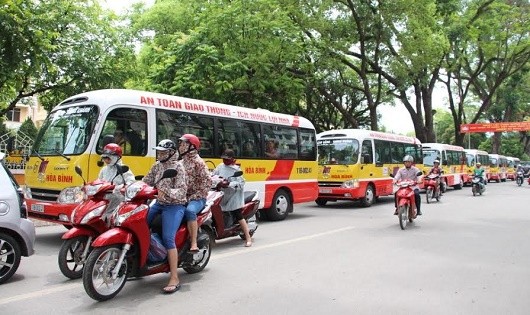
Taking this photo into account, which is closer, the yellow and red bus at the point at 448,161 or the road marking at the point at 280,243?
the road marking at the point at 280,243

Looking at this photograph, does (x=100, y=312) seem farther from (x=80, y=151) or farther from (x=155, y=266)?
(x=80, y=151)

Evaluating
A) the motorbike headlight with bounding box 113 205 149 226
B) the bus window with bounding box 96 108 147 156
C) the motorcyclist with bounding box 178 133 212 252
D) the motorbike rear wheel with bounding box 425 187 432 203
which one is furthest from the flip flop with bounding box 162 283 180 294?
the motorbike rear wheel with bounding box 425 187 432 203

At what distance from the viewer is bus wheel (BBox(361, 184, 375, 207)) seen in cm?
1527

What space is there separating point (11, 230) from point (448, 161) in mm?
22898

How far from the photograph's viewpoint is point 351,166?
14.8 m

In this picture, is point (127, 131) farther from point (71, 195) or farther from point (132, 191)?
point (132, 191)

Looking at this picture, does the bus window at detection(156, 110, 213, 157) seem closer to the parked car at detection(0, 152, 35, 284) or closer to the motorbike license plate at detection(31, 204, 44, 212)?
the motorbike license plate at detection(31, 204, 44, 212)

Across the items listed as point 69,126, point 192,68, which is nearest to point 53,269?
point 69,126

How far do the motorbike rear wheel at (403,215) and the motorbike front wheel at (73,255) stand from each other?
659cm

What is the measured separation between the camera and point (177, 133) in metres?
9.11

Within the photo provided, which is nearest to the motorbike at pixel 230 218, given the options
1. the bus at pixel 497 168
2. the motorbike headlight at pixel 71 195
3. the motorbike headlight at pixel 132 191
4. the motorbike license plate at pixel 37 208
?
the motorbike headlight at pixel 132 191

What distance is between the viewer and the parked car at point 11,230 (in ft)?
17.8

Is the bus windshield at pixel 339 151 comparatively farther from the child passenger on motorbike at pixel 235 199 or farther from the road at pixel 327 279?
the child passenger on motorbike at pixel 235 199

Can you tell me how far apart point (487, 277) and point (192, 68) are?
468 inches
